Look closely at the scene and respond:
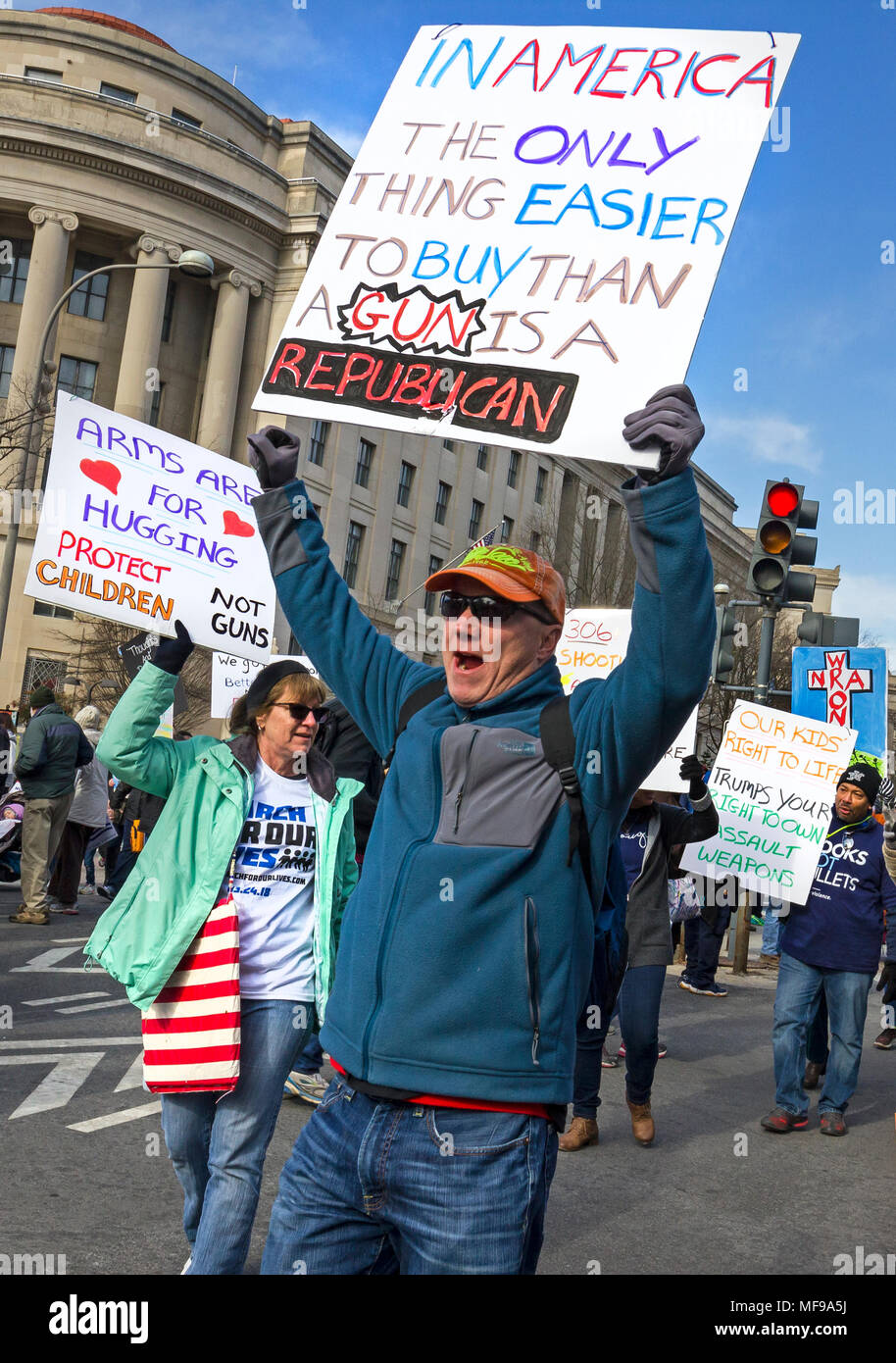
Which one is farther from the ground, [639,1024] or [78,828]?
[78,828]

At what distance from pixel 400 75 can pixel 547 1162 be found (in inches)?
107

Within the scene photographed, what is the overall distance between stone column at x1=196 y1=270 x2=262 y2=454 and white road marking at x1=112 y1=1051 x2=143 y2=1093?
38.9 meters

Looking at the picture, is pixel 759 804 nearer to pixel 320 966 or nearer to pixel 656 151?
Answer: pixel 320 966

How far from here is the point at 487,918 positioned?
87.5 inches

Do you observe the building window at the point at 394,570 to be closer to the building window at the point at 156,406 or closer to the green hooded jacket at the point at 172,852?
the building window at the point at 156,406

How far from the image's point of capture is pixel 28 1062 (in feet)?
22.4

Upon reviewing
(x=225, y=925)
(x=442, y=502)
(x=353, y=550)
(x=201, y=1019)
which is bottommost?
(x=201, y=1019)

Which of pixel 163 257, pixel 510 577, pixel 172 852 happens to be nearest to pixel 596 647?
pixel 172 852

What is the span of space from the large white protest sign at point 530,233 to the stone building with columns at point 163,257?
35.1m

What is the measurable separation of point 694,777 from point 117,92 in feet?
146

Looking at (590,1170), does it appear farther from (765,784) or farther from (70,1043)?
(765,784)

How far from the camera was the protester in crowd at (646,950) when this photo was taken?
21.4 ft

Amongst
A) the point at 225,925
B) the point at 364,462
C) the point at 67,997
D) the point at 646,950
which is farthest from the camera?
the point at 364,462

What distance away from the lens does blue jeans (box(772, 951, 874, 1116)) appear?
7.16 m
